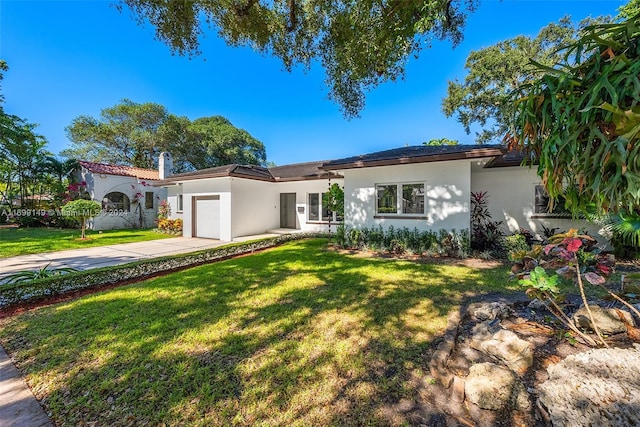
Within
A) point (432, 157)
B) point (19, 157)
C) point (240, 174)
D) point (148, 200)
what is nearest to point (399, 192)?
point (432, 157)

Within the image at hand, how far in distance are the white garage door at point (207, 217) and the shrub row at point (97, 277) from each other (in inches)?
180

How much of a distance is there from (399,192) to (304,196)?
6695 mm

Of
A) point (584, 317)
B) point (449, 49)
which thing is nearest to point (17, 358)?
point (584, 317)

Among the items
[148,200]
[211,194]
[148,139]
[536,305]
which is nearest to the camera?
[536,305]

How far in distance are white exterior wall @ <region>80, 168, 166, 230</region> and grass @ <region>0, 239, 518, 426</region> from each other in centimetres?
1605

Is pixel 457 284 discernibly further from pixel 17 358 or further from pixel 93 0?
pixel 93 0

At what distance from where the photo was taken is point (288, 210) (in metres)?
15.8

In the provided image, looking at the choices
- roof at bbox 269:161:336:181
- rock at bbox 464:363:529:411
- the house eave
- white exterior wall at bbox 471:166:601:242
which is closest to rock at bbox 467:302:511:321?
rock at bbox 464:363:529:411

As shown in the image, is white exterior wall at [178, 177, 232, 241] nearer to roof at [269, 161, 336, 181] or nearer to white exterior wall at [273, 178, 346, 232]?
roof at [269, 161, 336, 181]

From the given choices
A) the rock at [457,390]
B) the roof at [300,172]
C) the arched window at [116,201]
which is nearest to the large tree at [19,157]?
the arched window at [116,201]

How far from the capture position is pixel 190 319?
156 inches

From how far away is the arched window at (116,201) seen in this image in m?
17.9

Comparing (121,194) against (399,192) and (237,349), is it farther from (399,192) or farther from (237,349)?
(237,349)

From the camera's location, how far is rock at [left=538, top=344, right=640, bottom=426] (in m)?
1.67
